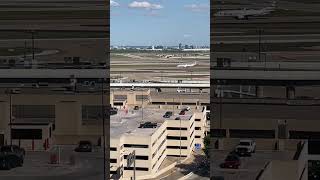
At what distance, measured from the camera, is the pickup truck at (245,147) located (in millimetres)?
2564

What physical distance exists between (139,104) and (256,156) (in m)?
5.71

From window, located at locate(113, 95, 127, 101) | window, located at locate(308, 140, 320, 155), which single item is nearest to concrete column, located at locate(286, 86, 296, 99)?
window, located at locate(308, 140, 320, 155)

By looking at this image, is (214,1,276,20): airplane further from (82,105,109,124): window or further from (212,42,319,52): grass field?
(82,105,109,124): window

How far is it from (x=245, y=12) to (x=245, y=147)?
2.32ft

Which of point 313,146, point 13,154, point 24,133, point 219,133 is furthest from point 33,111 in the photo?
point 313,146

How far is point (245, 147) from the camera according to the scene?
258 centimetres

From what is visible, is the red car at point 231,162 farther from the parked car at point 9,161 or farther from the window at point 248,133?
the parked car at point 9,161

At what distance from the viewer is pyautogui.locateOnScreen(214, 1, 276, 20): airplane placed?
100 inches

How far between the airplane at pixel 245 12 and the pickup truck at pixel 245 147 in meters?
0.65

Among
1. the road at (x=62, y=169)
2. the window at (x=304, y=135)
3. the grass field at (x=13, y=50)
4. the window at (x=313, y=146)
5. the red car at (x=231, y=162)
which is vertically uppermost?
the grass field at (x=13, y=50)

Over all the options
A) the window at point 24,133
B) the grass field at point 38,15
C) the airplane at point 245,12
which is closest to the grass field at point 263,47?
the airplane at point 245,12

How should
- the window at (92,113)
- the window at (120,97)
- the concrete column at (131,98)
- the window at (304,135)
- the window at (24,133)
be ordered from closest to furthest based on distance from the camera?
the window at (304,135), the window at (92,113), the window at (24,133), the concrete column at (131,98), the window at (120,97)

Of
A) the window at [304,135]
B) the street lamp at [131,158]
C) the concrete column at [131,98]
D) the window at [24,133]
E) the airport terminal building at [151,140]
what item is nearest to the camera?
the window at [304,135]

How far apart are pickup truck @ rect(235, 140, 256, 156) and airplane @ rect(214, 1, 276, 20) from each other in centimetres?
65
